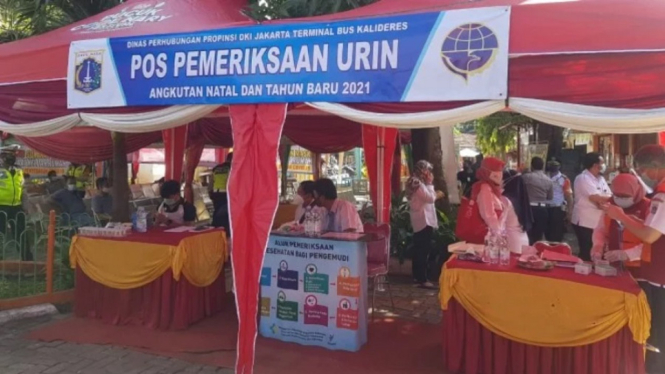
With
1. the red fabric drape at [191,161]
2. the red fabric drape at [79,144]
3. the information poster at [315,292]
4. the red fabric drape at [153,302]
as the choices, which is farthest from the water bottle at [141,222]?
the red fabric drape at [191,161]

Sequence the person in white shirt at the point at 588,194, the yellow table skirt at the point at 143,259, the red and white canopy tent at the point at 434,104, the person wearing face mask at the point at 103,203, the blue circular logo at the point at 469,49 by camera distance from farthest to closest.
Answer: the person wearing face mask at the point at 103,203 < the person in white shirt at the point at 588,194 < the yellow table skirt at the point at 143,259 < the blue circular logo at the point at 469,49 < the red and white canopy tent at the point at 434,104

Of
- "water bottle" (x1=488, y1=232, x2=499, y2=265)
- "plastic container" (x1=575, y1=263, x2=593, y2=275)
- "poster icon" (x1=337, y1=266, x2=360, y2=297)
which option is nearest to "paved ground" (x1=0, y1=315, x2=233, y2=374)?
"poster icon" (x1=337, y1=266, x2=360, y2=297)

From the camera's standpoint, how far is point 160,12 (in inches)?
219

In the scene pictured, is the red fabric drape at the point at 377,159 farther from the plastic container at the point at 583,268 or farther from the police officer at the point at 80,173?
the police officer at the point at 80,173

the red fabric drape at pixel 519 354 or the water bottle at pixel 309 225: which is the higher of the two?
the water bottle at pixel 309 225

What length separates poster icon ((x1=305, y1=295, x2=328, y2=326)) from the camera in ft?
15.6

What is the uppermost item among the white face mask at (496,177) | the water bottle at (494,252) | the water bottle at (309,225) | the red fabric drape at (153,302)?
the white face mask at (496,177)

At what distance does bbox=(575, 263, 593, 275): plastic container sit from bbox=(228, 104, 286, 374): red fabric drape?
2229mm

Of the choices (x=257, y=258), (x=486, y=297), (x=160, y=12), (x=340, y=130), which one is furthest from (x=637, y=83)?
(x=340, y=130)

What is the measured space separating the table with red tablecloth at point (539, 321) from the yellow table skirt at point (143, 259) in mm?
2482

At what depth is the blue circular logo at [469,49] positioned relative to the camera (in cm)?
341

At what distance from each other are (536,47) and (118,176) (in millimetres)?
5751

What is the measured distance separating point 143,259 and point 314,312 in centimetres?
178

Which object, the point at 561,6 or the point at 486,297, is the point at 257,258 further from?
the point at 561,6
